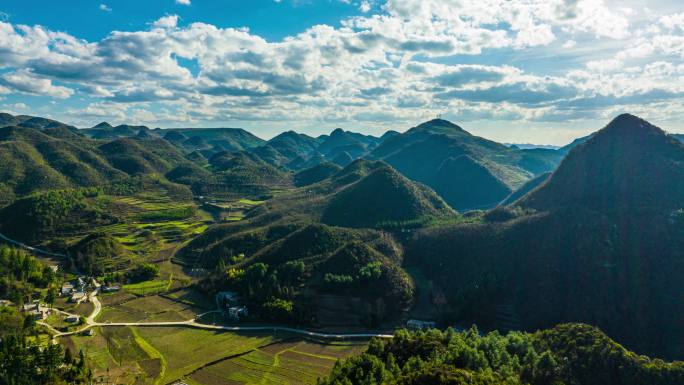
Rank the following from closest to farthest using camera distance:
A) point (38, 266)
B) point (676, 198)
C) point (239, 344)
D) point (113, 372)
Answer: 1. point (113, 372)
2. point (239, 344)
3. point (676, 198)
4. point (38, 266)

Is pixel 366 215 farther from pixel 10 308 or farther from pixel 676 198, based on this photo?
pixel 10 308

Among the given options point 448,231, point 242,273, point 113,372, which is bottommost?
point 113,372

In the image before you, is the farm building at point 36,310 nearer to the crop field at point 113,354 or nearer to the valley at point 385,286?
the valley at point 385,286

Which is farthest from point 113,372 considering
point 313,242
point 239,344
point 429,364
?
point 313,242

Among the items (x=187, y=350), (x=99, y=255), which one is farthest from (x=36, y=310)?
(x=99, y=255)

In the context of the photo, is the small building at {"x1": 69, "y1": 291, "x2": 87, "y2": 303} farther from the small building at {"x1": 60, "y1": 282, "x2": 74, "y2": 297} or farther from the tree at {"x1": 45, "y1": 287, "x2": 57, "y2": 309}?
the tree at {"x1": 45, "y1": 287, "x2": 57, "y2": 309}

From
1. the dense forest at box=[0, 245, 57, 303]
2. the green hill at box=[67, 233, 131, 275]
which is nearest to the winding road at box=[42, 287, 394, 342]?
the dense forest at box=[0, 245, 57, 303]

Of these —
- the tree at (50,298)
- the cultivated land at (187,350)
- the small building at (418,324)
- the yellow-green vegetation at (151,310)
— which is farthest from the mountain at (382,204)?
the tree at (50,298)
